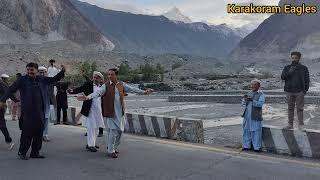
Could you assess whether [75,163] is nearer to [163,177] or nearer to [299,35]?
[163,177]

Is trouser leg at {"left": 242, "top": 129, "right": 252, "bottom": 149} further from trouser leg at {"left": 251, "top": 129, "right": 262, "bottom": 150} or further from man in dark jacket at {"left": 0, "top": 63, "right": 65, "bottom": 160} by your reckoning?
man in dark jacket at {"left": 0, "top": 63, "right": 65, "bottom": 160}

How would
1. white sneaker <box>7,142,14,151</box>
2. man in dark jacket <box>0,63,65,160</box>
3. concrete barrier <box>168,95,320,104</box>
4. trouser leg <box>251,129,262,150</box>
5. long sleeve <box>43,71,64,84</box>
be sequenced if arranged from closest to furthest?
man in dark jacket <box>0,63,65,160</box> → long sleeve <box>43,71,64,84</box> → trouser leg <box>251,129,262,150</box> → white sneaker <box>7,142,14,151</box> → concrete barrier <box>168,95,320,104</box>

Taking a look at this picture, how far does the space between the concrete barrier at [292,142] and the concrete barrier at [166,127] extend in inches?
69.5

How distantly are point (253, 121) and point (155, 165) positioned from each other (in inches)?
99.0

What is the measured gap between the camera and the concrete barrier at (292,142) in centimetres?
922

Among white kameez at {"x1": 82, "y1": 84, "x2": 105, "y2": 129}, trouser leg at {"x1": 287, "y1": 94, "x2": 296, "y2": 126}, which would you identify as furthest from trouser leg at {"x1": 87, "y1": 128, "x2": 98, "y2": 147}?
trouser leg at {"x1": 287, "y1": 94, "x2": 296, "y2": 126}

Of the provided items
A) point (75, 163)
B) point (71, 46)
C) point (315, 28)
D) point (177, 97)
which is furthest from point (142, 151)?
point (315, 28)

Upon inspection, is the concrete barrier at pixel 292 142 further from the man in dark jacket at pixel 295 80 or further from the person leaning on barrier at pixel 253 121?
the man in dark jacket at pixel 295 80

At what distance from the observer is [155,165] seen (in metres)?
8.32

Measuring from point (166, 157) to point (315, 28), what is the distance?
489 feet

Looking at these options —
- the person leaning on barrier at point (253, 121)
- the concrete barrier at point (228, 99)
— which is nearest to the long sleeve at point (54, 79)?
the person leaning on barrier at point (253, 121)

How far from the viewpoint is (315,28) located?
491ft

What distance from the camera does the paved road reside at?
24.8 feet

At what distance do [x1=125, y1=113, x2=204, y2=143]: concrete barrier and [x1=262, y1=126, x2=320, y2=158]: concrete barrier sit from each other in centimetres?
177
